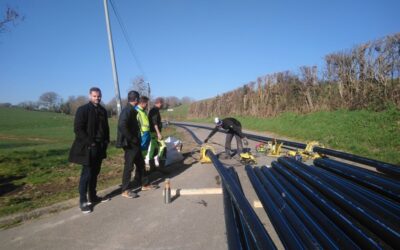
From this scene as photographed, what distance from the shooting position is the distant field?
399 inches

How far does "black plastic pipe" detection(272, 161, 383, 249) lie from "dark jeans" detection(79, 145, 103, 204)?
3403mm

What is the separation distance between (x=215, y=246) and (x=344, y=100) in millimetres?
16454

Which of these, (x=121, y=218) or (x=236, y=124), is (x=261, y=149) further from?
(x=121, y=218)

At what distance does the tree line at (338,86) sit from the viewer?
583 inches

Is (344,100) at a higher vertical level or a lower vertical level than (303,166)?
higher

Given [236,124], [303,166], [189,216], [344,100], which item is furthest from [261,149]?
[344,100]

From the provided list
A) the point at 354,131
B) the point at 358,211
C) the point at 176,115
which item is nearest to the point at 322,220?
the point at 358,211

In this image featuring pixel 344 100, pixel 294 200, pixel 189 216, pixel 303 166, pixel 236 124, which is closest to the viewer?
pixel 294 200

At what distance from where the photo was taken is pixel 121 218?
487 cm

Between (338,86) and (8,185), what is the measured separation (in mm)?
17370

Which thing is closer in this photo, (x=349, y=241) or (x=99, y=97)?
(x=349, y=241)

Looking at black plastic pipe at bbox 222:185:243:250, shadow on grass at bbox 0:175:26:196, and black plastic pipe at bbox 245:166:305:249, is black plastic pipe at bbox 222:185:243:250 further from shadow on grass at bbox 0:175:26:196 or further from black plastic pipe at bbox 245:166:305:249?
shadow on grass at bbox 0:175:26:196

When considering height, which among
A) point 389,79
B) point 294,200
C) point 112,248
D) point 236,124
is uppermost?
point 389,79

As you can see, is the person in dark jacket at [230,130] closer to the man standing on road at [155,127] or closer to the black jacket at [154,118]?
the man standing on road at [155,127]
